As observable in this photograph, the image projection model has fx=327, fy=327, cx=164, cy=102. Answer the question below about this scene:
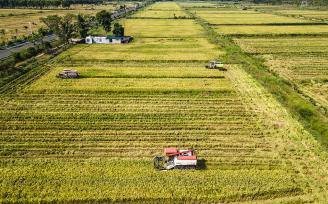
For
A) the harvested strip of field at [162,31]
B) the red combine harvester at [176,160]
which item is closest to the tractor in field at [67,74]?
the red combine harvester at [176,160]

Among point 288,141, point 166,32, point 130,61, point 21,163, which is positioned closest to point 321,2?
point 166,32

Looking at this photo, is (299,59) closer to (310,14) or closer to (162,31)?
(162,31)

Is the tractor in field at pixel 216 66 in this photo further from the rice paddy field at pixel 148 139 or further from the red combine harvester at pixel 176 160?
the red combine harvester at pixel 176 160

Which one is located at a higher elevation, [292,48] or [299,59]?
[292,48]

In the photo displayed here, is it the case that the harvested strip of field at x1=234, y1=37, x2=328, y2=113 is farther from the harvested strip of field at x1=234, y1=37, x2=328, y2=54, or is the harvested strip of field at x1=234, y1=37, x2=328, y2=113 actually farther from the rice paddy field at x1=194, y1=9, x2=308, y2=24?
the rice paddy field at x1=194, y1=9, x2=308, y2=24

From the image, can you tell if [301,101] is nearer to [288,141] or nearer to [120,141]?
[288,141]

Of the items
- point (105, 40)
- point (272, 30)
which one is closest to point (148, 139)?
point (105, 40)
